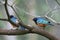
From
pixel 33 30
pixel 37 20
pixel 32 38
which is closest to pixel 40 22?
pixel 37 20

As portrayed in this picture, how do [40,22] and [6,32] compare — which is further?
[40,22]

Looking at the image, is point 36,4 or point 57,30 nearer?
point 57,30

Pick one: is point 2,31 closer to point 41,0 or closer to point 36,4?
point 41,0

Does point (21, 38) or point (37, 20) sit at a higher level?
point (37, 20)

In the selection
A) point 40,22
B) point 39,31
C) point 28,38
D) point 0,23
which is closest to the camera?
point 39,31

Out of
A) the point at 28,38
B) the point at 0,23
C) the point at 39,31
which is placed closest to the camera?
the point at 39,31

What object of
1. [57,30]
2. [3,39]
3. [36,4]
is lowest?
[3,39]

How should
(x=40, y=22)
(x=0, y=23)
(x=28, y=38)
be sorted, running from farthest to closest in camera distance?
(x=28, y=38)
(x=0, y=23)
(x=40, y=22)

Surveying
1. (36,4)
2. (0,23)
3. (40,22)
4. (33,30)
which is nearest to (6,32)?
(33,30)

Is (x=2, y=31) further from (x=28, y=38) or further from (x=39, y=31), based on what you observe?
(x=28, y=38)
